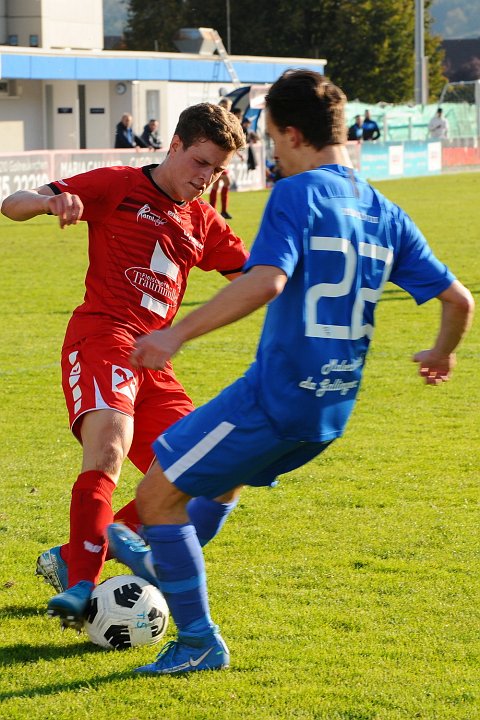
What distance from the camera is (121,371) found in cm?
448

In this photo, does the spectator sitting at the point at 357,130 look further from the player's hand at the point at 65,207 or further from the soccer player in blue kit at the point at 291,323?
the soccer player in blue kit at the point at 291,323

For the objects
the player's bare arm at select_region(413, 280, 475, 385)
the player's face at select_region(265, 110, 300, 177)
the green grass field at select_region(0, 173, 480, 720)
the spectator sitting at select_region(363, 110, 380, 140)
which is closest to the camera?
the player's face at select_region(265, 110, 300, 177)

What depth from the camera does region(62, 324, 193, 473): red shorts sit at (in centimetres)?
442

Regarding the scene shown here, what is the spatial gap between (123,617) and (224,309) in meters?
1.33

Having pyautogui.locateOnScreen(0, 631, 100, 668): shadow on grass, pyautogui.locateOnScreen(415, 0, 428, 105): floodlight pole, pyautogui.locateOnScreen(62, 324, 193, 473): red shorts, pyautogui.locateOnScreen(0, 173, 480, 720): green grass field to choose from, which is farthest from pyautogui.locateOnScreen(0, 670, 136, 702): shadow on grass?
pyautogui.locateOnScreen(415, 0, 428, 105): floodlight pole

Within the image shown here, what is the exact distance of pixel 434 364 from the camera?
3.99 meters

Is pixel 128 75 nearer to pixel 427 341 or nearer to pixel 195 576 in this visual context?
pixel 427 341

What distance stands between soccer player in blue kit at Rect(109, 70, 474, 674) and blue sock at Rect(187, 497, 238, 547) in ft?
1.33

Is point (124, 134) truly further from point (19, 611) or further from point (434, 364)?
point (434, 364)

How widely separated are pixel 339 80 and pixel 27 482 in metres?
60.4

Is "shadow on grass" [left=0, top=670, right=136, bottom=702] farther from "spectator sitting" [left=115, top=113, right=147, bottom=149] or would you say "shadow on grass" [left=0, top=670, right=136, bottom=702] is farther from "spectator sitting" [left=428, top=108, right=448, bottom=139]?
"spectator sitting" [left=428, top=108, right=448, bottom=139]

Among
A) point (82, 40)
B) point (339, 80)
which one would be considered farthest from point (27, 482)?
point (339, 80)

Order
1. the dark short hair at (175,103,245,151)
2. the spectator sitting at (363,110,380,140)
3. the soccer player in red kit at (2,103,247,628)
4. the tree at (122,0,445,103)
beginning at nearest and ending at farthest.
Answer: the soccer player in red kit at (2,103,247,628), the dark short hair at (175,103,245,151), the spectator sitting at (363,110,380,140), the tree at (122,0,445,103)

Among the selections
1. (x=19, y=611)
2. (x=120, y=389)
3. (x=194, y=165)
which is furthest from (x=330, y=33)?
(x=19, y=611)
